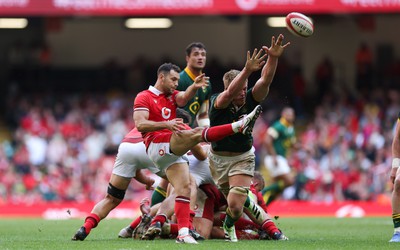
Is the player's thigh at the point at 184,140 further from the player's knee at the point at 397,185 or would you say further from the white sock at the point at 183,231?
the player's knee at the point at 397,185

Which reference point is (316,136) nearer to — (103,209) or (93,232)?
(93,232)

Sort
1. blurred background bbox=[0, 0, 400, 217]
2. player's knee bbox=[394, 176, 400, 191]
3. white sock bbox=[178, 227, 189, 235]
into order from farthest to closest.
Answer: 1. blurred background bbox=[0, 0, 400, 217]
2. player's knee bbox=[394, 176, 400, 191]
3. white sock bbox=[178, 227, 189, 235]

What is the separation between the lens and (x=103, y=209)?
11023mm

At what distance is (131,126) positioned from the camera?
25.9 metres

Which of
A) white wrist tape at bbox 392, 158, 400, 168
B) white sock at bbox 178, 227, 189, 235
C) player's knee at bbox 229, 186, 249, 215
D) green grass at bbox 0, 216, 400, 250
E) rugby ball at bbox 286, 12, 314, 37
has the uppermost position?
rugby ball at bbox 286, 12, 314, 37

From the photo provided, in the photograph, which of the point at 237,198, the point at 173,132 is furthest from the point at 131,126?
the point at 173,132

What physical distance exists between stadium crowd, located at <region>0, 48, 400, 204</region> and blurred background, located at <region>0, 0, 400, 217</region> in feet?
0.11

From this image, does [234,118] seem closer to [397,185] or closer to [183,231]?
[183,231]

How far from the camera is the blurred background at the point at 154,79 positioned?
23.5 metres

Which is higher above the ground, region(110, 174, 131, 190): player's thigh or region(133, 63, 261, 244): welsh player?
region(133, 63, 261, 244): welsh player

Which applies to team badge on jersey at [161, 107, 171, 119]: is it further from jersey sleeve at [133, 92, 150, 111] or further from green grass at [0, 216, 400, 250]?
green grass at [0, 216, 400, 250]

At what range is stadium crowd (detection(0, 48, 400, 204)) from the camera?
23609 millimetres

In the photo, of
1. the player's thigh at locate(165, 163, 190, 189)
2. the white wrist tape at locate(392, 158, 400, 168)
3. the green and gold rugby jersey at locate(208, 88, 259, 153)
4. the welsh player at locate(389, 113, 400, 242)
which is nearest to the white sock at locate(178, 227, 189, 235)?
the player's thigh at locate(165, 163, 190, 189)

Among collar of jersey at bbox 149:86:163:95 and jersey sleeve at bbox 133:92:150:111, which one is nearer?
jersey sleeve at bbox 133:92:150:111
